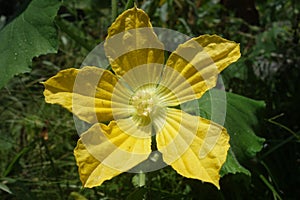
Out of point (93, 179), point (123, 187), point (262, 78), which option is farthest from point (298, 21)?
point (93, 179)

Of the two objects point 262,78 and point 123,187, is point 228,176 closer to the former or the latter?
point 123,187

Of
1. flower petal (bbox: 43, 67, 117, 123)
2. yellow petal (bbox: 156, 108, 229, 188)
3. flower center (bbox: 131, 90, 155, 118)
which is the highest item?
flower petal (bbox: 43, 67, 117, 123)

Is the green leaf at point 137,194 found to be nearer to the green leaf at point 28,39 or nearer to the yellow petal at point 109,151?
the yellow petal at point 109,151

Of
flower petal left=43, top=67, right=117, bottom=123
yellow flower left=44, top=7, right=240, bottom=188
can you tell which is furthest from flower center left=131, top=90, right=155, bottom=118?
flower petal left=43, top=67, right=117, bottom=123

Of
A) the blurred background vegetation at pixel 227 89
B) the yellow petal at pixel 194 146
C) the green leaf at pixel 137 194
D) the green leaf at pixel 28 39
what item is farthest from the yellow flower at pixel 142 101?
the green leaf at pixel 28 39

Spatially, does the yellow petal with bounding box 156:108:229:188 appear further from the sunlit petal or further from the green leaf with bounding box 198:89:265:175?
the green leaf with bounding box 198:89:265:175

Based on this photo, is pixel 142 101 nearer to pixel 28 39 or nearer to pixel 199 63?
pixel 199 63

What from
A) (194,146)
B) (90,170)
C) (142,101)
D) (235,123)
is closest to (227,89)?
(235,123)
